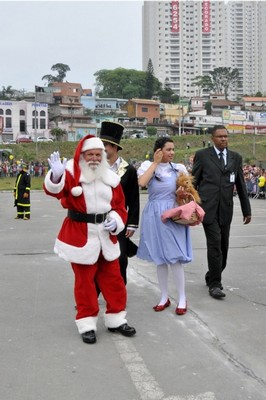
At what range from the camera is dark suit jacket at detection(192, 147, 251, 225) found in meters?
5.93

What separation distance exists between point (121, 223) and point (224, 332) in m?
1.37

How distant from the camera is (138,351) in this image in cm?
410

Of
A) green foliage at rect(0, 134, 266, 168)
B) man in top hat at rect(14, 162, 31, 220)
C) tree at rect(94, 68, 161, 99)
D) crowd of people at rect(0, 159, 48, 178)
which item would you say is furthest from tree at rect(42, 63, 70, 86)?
man in top hat at rect(14, 162, 31, 220)

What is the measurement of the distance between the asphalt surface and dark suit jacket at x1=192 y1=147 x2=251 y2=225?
1.00 metres

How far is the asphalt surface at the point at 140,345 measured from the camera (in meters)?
3.41

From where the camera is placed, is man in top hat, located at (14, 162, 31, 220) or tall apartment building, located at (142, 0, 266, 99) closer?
man in top hat, located at (14, 162, 31, 220)

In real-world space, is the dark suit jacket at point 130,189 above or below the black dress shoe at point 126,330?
above

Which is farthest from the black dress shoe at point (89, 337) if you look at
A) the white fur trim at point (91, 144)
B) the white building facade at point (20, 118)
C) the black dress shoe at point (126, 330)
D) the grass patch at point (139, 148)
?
the white building facade at point (20, 118)

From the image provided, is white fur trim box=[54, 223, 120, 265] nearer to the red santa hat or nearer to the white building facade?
the red santa hat

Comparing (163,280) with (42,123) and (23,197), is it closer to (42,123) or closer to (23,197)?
(23,197)

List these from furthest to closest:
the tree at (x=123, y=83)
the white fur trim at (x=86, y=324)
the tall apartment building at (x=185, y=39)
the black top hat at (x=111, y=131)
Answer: the tall apartment building at (x=185, y=39) < the tree at (x=123, y=83) < the black top hat at (x=111, y=131) < the white fur trim at (x=86, y=324)

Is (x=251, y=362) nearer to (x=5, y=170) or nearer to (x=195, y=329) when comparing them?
(x=195, y=329)

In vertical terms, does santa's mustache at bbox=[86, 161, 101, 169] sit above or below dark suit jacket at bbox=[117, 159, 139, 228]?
above

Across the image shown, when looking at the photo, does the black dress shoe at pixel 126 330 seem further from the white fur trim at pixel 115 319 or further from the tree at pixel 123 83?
the tree at pixel 123 83
